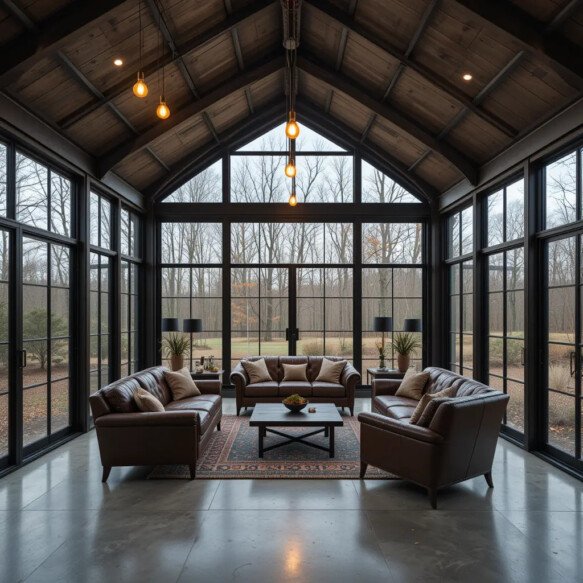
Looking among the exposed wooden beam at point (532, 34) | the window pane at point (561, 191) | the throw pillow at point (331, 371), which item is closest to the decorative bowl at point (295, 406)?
the throw pillow at point (331, 371)

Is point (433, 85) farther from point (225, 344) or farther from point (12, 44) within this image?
point (225, 344)

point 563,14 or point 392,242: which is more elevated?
point 563,14

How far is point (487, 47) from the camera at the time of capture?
180 inches

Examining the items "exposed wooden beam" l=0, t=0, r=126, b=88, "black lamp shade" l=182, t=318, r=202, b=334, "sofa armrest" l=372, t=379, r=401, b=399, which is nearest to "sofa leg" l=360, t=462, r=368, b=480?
"sofa armrest" l=372, t=379, r=401, b=399

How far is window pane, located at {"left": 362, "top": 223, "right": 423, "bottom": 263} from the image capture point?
27.3ft

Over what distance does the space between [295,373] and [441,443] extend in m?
3.66

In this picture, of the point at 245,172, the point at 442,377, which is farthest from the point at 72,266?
the point at 442,377

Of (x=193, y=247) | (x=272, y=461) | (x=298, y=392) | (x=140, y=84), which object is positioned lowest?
(x=272, y=461)

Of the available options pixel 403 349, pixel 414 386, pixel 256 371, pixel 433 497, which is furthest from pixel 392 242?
pixel 433 497

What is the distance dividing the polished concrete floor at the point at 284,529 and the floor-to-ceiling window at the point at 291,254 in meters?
4.17

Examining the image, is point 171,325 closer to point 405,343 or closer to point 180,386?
point 180,386

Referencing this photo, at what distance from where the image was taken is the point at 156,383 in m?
5.36

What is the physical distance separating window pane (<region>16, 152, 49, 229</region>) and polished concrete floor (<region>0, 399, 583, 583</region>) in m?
2.71

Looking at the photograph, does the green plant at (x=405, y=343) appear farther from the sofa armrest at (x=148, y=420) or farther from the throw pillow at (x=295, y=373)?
the sofa armrest at (x=148, y=420)
